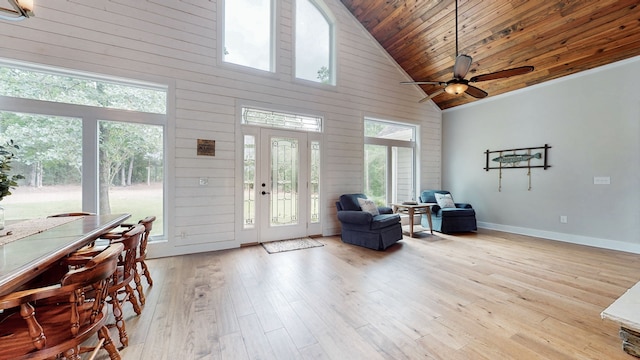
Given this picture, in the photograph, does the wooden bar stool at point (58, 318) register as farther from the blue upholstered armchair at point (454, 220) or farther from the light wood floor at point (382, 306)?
the blue upholstered armchair at point (454, 220)

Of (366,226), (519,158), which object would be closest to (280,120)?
(366,226)

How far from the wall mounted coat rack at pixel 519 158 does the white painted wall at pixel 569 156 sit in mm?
88

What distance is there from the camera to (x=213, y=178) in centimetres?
425

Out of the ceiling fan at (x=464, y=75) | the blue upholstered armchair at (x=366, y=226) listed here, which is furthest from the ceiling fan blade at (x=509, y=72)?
the blue upholstered armchair at (x=366, y=226)

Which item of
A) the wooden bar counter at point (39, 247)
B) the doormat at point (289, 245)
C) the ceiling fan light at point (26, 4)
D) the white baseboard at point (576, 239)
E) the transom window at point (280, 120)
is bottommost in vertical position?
the doormat at point (289, 245)

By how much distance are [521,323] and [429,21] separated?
5.19m

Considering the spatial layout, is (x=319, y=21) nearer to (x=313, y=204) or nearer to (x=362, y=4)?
(x=362, y=4)

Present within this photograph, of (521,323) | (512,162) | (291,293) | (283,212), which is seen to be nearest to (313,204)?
(283,212)

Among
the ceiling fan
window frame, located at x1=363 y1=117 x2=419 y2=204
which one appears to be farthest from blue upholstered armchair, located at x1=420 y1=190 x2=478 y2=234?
the ceiling fan

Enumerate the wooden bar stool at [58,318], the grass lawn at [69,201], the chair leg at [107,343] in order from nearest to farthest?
the wooden bar stool at [58,318] → the chair leg at [107,343] → the grass lawn at [69,201]

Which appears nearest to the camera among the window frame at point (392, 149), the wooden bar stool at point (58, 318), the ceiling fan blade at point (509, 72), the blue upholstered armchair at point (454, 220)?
the wooden bar stool at point (58, 318)

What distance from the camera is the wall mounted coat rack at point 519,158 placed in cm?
522

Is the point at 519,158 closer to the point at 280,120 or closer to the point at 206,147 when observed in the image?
the point at 280,120

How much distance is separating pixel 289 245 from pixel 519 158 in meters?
5.27
